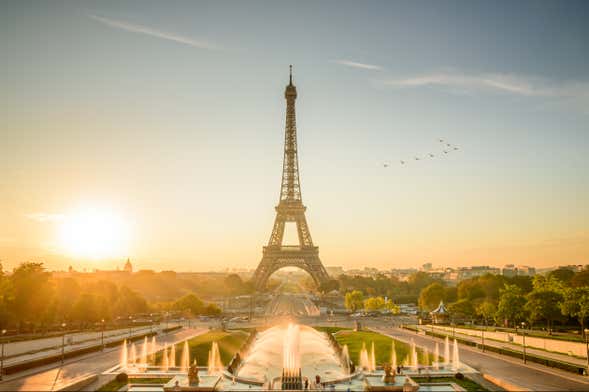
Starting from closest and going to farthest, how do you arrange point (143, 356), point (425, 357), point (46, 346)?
1. point (143, 356)
2. point (425, 357)
3. point (46, 346)

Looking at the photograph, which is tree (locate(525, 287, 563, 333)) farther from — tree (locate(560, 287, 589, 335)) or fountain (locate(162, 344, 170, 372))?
fountain (locate(162, 344, 170, 372))

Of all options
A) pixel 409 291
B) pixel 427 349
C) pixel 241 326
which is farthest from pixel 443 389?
pixel 409 291

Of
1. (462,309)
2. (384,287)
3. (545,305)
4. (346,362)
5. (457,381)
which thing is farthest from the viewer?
(384,287)

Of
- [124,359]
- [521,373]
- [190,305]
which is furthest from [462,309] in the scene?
[124,359]

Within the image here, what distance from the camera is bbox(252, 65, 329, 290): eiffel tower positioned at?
98438 millimetres

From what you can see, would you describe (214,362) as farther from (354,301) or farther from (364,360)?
(354,301)

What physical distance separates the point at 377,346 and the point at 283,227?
58.4 m

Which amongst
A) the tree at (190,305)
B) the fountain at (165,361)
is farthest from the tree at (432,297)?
the fountain at (165,361)

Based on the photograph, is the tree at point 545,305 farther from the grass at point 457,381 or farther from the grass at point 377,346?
the grass at point 457,381

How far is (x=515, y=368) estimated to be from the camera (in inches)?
1344

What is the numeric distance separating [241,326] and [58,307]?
847 inches

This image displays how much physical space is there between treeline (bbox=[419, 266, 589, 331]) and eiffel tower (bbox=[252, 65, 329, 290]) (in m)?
24.0

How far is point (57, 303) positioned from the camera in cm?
5750

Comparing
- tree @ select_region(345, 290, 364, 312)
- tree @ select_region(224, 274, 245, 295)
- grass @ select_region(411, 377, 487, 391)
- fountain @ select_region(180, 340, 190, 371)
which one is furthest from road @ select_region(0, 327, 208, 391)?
tree @ select_region(224, 274, 245, 295)
